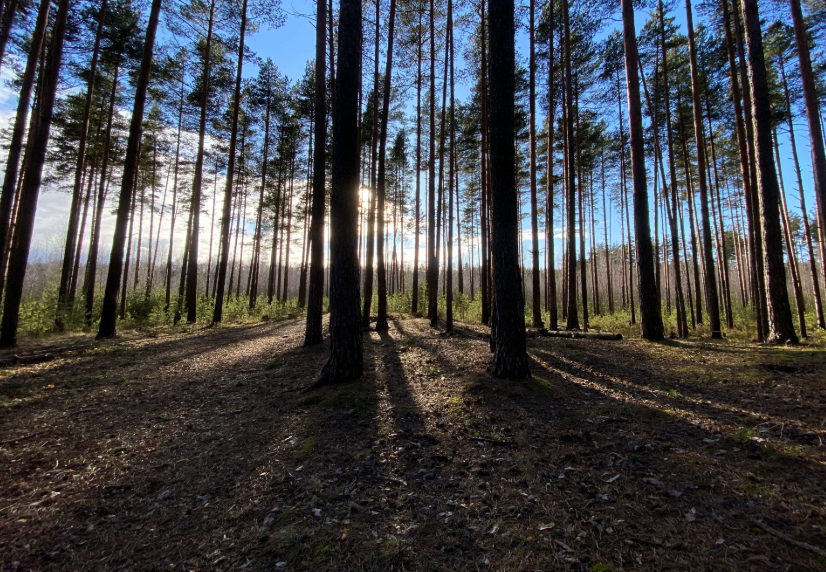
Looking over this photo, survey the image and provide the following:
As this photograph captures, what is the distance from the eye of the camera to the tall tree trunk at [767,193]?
712 centimetres

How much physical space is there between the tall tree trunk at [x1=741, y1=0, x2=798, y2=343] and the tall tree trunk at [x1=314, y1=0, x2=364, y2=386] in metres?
8.91

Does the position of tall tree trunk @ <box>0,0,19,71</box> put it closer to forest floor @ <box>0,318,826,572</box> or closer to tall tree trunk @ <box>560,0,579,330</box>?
forest floor @ <box>0,318,826,572</box>

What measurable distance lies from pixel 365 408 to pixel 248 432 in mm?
1376

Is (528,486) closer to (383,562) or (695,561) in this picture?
(695,561)

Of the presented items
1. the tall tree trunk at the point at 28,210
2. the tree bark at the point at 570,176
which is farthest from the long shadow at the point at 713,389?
the tall tree trunk at the point at 28,210

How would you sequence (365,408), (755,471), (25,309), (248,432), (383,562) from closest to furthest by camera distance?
(383,562) < (755,471) < (248,432) < (365,408) < (25,309)

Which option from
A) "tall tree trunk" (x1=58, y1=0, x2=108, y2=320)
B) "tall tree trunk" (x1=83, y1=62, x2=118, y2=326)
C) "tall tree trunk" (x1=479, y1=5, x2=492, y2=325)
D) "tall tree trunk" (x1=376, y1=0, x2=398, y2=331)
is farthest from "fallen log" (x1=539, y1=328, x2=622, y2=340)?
"tall tree trunk" (x1=83, y1=62, x2=118, y2=326)

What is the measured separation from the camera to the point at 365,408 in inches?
165

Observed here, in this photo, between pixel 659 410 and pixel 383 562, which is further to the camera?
pixel 659 410

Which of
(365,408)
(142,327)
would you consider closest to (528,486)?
(365,408)

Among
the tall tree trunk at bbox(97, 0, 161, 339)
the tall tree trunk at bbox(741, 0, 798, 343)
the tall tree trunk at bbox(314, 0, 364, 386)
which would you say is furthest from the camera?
the tall tree trunk at bbox(97, 0, 161, 339)

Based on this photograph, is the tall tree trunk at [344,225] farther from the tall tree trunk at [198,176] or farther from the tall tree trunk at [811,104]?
the tall tree trunk at [811,104]

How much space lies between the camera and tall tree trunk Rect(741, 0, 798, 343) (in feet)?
23.4

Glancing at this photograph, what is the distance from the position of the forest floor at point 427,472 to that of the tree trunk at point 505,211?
1.65 feet
